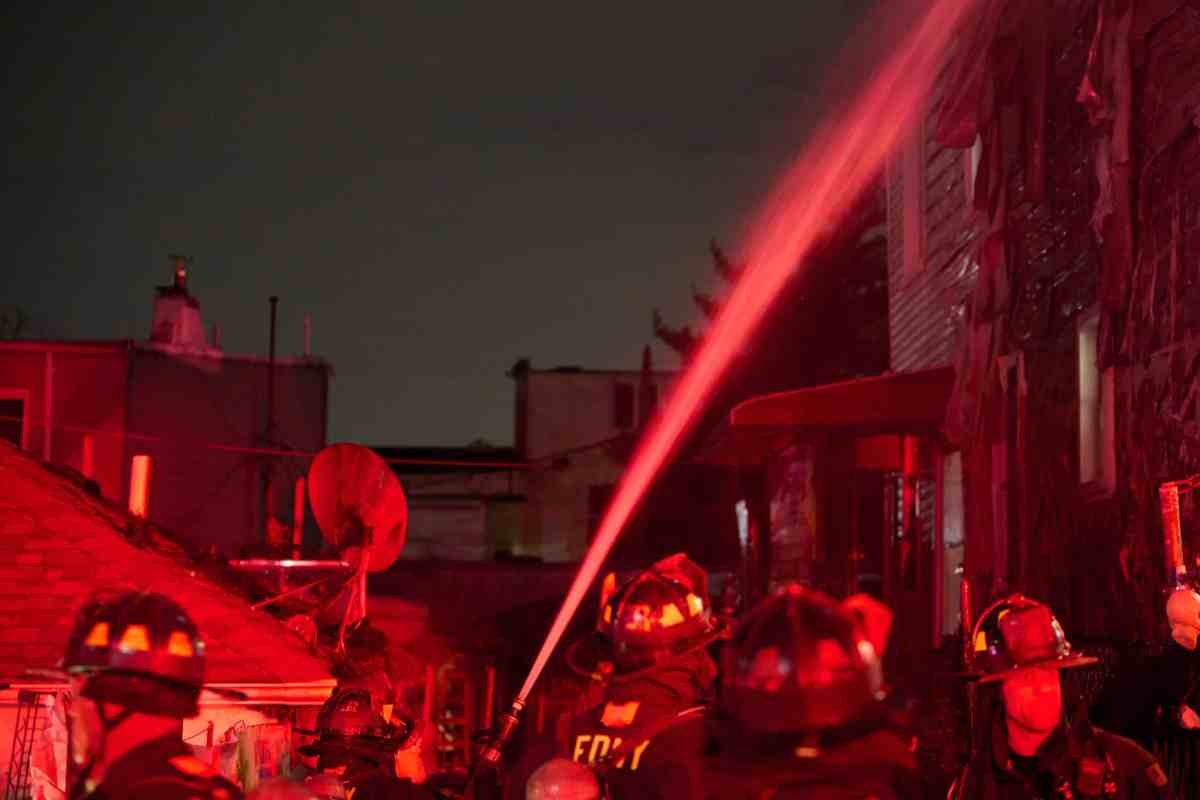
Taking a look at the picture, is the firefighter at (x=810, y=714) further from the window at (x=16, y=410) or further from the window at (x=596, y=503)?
the window at (x=596, y=503)

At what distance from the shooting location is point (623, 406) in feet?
151

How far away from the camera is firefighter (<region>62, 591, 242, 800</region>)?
438 cm

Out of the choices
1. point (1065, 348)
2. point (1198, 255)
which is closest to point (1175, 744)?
point (1198, 255)

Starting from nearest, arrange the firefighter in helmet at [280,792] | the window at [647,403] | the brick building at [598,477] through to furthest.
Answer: the firefighter in helmet at [280,792], the brick building at [598,477], the window at [647,403]

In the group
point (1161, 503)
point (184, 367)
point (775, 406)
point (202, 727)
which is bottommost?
point (202, 727)

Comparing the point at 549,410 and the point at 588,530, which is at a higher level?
the point at 549,410

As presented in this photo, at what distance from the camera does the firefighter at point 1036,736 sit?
5738mm

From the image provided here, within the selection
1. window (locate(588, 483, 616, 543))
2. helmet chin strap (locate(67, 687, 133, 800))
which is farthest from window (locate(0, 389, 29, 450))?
helmet chin strap (locate(67, 687, 133, 800))

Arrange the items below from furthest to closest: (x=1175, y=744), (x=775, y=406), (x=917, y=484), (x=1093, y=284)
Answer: (x=917, y=484), (x=775, y=406), (x=1093, y=284), (x=1175, y=744)

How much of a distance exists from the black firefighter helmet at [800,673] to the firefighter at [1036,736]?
184cm

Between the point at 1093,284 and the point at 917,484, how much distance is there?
8186 millimetres

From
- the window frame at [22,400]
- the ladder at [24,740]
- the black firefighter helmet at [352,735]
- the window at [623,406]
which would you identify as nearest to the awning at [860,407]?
the black firefighter helmet at [352,735]

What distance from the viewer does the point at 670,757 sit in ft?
16.3

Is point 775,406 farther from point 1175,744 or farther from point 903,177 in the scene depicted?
point 1175,744
